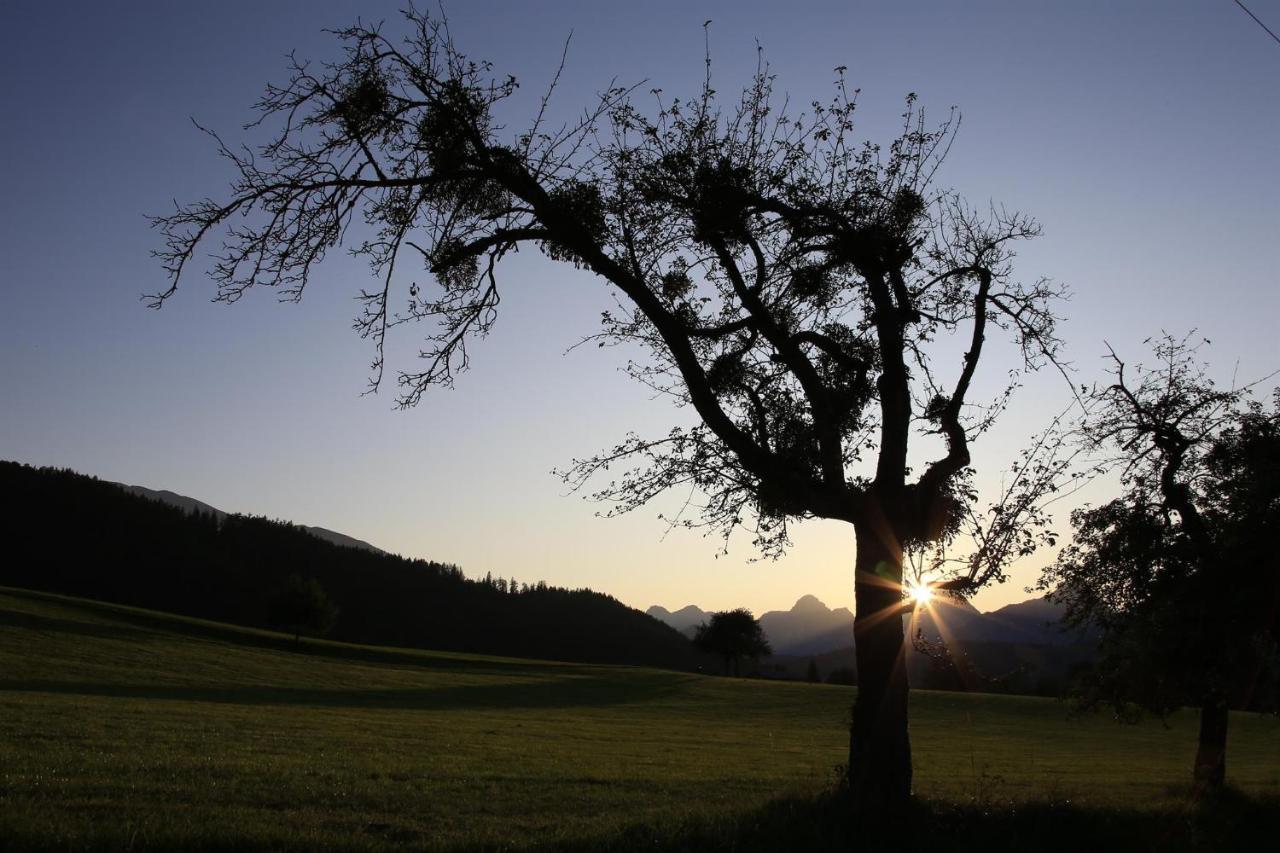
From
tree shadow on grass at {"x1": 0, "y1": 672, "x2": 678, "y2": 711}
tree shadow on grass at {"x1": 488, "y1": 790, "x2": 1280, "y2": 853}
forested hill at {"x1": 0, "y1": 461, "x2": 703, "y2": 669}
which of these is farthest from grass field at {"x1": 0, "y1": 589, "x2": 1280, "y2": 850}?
forested hill at {"x1": 0, "y1": 461, "x2": 703, "y2": 669}

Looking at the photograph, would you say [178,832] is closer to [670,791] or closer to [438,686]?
[670,791]

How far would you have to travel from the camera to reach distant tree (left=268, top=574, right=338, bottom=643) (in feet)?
293

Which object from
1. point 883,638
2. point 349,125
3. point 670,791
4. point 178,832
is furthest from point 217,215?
point 670,791

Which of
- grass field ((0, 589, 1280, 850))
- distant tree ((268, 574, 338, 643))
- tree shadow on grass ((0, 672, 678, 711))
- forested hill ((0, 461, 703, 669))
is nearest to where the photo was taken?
grass field ((0, 589, 1280, 850))

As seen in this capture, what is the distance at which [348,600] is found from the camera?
18450 centimetres

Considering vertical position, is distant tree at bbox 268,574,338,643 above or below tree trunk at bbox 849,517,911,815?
below

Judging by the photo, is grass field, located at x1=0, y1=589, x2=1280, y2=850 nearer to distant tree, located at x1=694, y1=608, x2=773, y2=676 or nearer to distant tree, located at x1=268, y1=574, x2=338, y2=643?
distant tree, located at x1=268, y1=574, x2=338, y2=643

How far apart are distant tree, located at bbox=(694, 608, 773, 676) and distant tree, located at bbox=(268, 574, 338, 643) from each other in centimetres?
4584

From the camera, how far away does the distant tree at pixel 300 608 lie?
89250mm

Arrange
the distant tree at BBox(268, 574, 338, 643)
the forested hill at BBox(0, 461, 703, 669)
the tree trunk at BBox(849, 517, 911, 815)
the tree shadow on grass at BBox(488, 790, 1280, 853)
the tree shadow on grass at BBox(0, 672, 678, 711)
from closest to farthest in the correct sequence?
1. the tree shadow on grass at BBox(488, 790, 1280, 853)
2. the tree trunk at BBox(849, 517, 911, 815)
3. the tree shadow on grass at BBox(0, 672, 678, 711)
4. the distant tree at BBox(268, 574, 338, 643)
5. the forested hill at BBox(0, 461, 703, 669)

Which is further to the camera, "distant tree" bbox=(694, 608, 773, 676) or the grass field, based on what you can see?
"distant tree" bbox=(694, 608, 773, 676)

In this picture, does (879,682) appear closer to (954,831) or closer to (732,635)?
(954,831)

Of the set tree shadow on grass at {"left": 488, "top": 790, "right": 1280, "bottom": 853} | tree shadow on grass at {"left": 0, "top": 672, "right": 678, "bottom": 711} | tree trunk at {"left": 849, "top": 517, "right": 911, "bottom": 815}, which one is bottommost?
tree shadow on grass at {"left": 0, "top": 672, "right": 678, "bottom": 711}

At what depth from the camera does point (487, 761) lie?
71.9 ft
